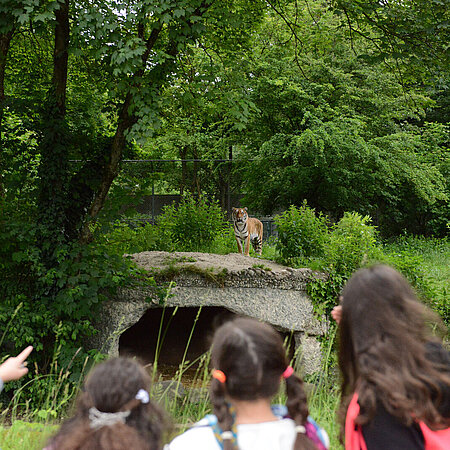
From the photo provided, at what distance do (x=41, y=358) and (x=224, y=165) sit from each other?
44.0 feet

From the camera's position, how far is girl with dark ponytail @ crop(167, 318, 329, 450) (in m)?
1.56

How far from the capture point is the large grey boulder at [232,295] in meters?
7.11

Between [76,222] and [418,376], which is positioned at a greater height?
[418,376]

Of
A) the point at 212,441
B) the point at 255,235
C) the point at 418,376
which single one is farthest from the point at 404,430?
the point at 255,235

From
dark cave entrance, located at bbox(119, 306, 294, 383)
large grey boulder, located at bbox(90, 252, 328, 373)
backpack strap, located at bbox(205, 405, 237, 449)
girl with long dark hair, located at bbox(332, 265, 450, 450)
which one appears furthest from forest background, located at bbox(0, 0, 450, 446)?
girl with long dark hair, located at bbox(332, 265, 450, 450)

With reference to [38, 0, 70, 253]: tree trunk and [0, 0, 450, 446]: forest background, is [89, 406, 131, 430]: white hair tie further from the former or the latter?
[38, 0, 70, 253]: tree trunk

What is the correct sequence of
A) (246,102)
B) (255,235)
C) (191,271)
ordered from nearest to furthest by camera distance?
(246,102) → (191,271) → (255,235)

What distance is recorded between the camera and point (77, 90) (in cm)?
778

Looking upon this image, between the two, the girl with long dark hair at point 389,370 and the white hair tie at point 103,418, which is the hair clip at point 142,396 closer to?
the white hair tie at point 103,418

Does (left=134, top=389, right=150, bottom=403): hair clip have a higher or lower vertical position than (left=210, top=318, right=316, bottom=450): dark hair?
lower

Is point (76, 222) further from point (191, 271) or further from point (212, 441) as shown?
point (212, 441)

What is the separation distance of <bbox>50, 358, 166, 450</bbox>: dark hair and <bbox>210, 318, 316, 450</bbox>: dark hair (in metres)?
0.20

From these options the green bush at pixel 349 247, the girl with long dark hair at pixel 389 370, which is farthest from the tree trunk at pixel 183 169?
the girl with long dark hair at pixel 389 370

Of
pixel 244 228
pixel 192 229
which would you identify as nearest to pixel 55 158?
pixel 244 228
